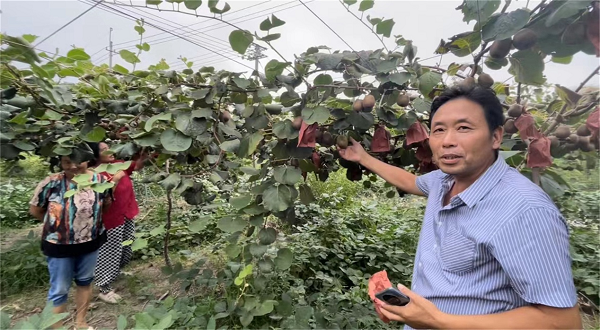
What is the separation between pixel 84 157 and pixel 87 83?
1.15 ft

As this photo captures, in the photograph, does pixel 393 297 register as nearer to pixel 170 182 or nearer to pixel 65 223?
pixel 170 182

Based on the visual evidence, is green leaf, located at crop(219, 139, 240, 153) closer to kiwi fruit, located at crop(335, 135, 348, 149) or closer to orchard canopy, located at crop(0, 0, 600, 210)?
orchard canopy, located at crop(0, 0, 600, 210)

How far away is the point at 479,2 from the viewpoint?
36.5 inches

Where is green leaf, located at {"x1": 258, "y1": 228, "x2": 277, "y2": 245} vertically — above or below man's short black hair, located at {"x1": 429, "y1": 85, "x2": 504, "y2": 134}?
below

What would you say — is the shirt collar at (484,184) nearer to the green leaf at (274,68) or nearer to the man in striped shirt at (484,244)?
the man in striped shirt at (484,244)

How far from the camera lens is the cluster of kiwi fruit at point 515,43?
909 millimetres

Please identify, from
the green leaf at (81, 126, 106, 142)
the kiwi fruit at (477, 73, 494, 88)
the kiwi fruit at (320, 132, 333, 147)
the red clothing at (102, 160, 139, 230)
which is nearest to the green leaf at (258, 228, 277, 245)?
the kiwi fruit at (320, 132, 333, 147)

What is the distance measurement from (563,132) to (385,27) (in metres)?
0.73

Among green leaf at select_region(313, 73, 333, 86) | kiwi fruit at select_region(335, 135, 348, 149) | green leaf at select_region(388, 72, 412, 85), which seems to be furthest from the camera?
kiwi fruit at select_region(335, 135, 348, 149)

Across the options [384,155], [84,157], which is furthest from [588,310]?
[84,157]

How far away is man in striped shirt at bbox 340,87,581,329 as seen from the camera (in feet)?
2.25

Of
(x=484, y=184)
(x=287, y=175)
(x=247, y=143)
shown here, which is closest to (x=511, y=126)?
Result: (x=484, y=184)

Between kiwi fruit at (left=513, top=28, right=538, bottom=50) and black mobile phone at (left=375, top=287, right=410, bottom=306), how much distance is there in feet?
2.57

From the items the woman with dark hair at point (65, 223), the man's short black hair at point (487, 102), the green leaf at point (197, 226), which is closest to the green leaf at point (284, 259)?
the green leaf at point (197, 226)
